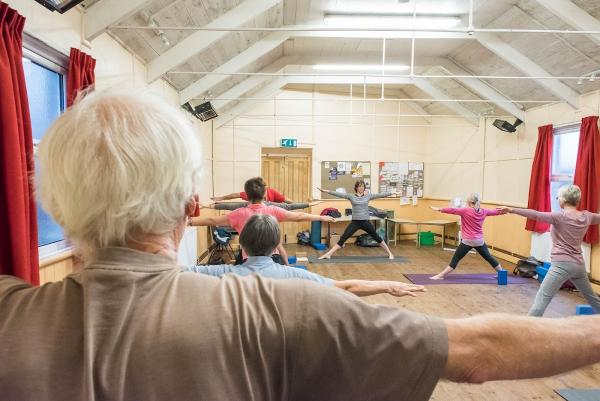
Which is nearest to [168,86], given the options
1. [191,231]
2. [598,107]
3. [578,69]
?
[191,231]

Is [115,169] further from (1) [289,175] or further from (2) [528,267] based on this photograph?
(1) [289,175]

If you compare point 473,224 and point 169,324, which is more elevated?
point 169,324

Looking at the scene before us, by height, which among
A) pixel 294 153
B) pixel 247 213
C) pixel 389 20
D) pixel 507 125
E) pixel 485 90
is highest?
pixel 389 20

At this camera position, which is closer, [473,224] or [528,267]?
[473,224]

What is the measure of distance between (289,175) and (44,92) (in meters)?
6.89

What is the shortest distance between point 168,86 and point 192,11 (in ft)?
5.03

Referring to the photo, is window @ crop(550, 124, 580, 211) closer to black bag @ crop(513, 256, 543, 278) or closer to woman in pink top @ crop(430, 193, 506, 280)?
black bag @ crop(513, 256, 543, 278)

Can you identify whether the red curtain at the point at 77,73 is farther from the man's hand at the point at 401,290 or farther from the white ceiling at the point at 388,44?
the man's hand at the point at 401,290

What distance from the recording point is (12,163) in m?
1.84

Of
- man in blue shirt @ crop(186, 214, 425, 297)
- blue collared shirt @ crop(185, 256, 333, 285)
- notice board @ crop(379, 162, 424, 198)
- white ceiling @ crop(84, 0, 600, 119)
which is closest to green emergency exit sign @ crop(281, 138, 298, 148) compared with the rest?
white ceiling @ crop(84, 0, 600, 119)

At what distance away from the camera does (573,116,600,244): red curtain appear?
16.9 feet

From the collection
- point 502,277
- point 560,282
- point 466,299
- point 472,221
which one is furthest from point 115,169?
point 502,277

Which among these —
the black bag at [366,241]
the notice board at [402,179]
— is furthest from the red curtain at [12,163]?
the notice board at [402,179]

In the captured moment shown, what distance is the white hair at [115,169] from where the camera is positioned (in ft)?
1.91
